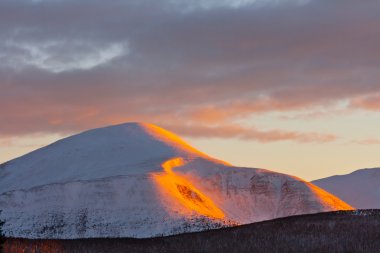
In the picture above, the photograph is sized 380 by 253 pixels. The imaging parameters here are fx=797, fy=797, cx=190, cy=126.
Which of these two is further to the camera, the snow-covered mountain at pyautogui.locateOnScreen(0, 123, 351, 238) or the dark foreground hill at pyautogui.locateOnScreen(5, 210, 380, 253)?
the snow-covered mountain at pyautogui.locateOnScreen(0, 123, 351, 238)

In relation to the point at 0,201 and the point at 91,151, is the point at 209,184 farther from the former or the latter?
the point at 0,201

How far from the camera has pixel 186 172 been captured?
10775 cm

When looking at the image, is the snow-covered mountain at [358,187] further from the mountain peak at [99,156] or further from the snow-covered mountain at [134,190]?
the mountain peak at [99,156]

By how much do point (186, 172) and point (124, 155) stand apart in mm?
9651

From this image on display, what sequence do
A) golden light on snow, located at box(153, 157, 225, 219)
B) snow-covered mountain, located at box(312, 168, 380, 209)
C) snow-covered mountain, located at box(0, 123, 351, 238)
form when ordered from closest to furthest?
1. snow-covered mountain, located at box(0, 123, 351, 238)
2. golden light on snow, located at box(153, 157, 225, 219)
3. snow-covered mountain, located at box(312, 168, 380, 209)

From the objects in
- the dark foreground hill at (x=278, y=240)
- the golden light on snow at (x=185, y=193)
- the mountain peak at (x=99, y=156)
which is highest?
the mountain peak at (x=99, y=156)

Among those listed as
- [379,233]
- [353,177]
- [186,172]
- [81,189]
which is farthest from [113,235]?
[353,177]

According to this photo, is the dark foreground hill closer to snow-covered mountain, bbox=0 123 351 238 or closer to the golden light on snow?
snow-covered mountain, bbox=0 123 351 238

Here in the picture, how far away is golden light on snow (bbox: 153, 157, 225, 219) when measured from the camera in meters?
93.1

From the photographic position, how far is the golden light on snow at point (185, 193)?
93062mm

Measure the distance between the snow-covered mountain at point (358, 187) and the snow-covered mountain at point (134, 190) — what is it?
37.9 metres

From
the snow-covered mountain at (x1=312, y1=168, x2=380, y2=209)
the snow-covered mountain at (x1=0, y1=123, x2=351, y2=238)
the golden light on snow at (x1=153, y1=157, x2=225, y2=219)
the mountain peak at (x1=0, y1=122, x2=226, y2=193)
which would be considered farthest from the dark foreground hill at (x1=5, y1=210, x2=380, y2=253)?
the snow-covered mountain at (x1=312, y1=168, x2=380, y2=209)

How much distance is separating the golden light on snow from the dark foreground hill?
28832 millimetres

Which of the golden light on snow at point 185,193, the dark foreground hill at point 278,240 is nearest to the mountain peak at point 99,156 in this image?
the golden light on snow at point 185,193
